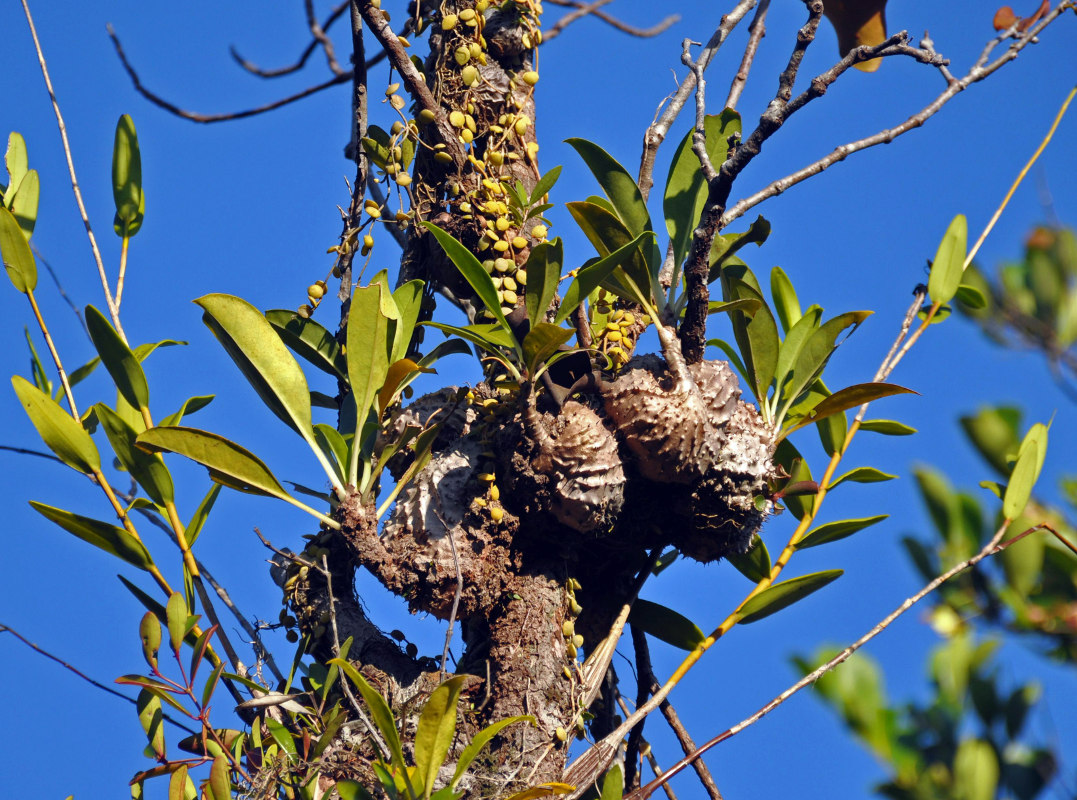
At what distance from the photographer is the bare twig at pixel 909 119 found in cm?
139

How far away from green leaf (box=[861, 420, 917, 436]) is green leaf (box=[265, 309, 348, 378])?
912 millimetres

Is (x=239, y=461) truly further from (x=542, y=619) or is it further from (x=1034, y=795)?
(x=1034, y=795)

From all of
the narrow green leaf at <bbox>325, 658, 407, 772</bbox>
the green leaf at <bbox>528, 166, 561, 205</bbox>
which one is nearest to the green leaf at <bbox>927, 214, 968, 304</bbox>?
the green leaf at <bbox>528, 166, 561, 205</bbox>

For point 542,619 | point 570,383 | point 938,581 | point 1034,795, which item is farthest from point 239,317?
point 1034,795

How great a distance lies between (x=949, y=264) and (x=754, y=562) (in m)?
0.63

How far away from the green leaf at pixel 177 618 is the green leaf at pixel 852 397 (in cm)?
102

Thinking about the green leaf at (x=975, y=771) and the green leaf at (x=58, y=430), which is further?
the green leaf at (x=58, y=430)

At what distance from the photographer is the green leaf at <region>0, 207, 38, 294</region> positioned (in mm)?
1562

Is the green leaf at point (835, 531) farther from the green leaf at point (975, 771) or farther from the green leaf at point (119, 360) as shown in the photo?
the green leaf at point (119, 360)

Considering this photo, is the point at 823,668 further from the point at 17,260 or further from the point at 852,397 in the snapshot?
the point at 17,260

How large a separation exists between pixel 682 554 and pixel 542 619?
0.27m

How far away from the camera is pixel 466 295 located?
1721 mm

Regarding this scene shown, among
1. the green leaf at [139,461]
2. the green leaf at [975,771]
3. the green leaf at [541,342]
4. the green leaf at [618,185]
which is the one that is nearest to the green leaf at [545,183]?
the green leaf at [618,185]

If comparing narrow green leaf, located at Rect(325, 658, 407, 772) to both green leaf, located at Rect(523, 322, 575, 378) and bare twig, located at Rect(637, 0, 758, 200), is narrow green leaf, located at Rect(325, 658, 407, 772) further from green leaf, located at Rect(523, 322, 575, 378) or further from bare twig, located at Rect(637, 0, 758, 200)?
bare twig, located at Rect(637, 0, 758, 200)
